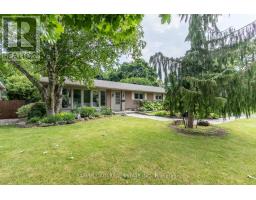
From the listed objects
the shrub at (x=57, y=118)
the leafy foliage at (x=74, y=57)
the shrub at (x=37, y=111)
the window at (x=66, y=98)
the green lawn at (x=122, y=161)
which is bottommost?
the green lawn at (x=122, y=161)

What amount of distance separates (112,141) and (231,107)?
4745mm

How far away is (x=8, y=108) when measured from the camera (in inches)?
475

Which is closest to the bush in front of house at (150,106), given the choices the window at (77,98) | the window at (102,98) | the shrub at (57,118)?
the window at (102,98)

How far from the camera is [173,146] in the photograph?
5695 mm

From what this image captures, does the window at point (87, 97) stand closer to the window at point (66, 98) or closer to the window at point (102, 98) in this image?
the window at point (102, 98)

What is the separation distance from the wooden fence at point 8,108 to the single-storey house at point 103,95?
7.58 feet

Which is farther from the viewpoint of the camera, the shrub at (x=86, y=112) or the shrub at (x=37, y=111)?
the shrub at (x=86, y=112)

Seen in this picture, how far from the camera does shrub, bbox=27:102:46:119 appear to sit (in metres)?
10.5

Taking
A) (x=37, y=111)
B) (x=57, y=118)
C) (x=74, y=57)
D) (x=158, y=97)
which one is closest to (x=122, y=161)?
(x=57, y=118)

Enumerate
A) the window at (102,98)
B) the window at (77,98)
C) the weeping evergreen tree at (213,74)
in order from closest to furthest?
the weeping evergreen tree at (213,74) < the window at (77,98) < the window at (102,98)

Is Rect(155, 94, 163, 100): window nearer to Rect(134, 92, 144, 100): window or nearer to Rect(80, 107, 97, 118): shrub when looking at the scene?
Rect(134, 92, 144, 100): window

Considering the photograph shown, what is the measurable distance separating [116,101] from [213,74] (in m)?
11.5

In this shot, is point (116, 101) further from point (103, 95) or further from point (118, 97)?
point (103, 95)

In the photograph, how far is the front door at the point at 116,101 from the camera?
17.4 m
